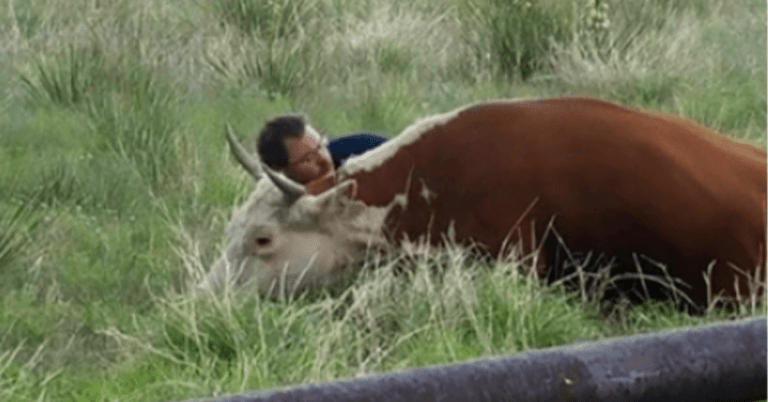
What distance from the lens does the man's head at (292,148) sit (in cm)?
485

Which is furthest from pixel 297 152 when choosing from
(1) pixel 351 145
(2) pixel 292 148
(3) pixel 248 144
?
(3) pixel 248 144

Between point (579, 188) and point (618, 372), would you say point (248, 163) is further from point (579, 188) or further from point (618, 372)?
point (618, 372)

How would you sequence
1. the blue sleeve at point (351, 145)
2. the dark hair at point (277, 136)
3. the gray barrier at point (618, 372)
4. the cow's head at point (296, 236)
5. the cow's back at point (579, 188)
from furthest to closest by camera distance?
the blue sleeve at point (351, 145)
the dark hair at point (277, 136)
the cow's head at point (296, 236)
the cow's back at point (579, 188)
the gray barrier at point (618, 372)

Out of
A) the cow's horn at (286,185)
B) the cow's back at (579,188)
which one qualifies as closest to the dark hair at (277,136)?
the cow's horn at (286,185)

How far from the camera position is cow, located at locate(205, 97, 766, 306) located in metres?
4.59

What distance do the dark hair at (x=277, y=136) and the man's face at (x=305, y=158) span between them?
2cm

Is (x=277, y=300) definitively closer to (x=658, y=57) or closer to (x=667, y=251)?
(x=667, y=251)

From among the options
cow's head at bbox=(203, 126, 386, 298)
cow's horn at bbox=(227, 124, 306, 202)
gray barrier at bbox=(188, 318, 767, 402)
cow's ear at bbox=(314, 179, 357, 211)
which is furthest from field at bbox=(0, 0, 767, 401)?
gray barrier at bbox=(188, 318, 767, 402)

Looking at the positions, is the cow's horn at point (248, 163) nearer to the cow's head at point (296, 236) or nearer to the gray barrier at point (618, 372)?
the cow's head at point (296, 236)

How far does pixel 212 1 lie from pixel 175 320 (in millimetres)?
5932

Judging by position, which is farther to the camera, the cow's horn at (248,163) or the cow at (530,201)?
the cow's horn at (248,163)

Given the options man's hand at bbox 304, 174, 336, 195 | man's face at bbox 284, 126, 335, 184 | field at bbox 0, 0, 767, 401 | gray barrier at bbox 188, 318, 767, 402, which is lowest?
field at bbox 0, 0, 767, 401

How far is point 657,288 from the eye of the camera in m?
4.68

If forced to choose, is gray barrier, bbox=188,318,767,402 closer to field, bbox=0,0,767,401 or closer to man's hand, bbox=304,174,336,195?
field, bbox=0,0,767,401
